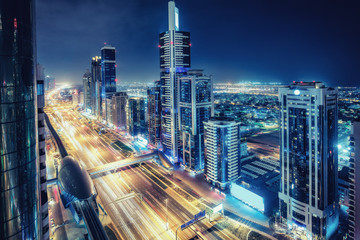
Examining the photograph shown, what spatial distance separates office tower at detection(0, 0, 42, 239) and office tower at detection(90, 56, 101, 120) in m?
158

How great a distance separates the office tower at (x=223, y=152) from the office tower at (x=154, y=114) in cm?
3518

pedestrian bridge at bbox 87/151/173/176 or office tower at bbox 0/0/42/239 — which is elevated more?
office tower at bbox 0/0/42/239

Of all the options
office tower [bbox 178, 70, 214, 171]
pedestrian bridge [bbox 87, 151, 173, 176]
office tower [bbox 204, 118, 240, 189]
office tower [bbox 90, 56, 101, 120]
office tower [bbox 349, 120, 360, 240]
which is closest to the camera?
office tower [bbox 349, 120, 360, 240]

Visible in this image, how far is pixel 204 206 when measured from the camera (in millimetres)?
50844

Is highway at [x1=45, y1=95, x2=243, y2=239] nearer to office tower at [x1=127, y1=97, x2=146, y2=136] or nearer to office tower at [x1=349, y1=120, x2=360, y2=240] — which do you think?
office tower at [x1=349, y1=120, x2=360, y2=240]

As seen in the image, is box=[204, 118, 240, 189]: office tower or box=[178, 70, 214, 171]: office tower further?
box=[178, 70, 214, 171]: office tower

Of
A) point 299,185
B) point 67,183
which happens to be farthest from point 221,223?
point 67,183

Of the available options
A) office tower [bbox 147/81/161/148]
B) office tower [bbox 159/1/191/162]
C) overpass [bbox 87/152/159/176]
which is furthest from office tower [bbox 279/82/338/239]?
office tower [bbox 147/81/161/148]

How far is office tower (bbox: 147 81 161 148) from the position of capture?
9156cm

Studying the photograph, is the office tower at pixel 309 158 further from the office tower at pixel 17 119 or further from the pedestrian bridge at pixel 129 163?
the office tower at pixel 17 119

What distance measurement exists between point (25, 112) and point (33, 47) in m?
4.84

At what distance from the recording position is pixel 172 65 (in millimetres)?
81250

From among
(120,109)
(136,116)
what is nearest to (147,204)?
(136,116)

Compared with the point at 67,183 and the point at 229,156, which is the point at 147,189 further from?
the point at 229,156
